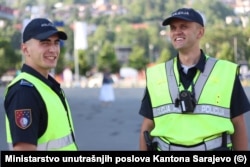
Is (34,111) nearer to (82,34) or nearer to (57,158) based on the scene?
(57,158)

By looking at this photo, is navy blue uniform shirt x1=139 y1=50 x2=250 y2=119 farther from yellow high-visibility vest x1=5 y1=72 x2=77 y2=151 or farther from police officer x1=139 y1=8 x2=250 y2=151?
yellow high-visibility vest x1=5 y1=72 x2=77 y2=151

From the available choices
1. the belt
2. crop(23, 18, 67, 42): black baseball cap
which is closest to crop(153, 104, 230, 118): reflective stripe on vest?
the belt

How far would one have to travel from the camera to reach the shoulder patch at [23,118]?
8.55ft

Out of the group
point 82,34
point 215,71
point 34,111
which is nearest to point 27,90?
point 34,111

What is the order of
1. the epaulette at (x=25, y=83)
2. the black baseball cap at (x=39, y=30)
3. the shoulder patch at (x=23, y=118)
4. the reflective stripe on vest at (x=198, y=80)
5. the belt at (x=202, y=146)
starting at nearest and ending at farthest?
the shoulder patch at (x=23, y=118) < the epaulette at (x=25, y=83) < the black baseball cap at (x=39, y=30) < the belt at (x=202, y=146) < the reflective stripe on vest at (x=198, y=80)

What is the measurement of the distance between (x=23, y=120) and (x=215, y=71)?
3.75ft

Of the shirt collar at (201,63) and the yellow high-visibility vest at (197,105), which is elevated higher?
the shirt collar at (201,63)

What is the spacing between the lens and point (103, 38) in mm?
93562

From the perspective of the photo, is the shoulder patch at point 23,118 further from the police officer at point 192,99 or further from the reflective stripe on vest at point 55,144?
the police officer at point 192,99

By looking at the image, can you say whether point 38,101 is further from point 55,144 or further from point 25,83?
point 55,144

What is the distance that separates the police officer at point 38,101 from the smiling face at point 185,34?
2.05 feet

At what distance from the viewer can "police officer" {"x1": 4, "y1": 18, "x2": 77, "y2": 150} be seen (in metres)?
2.62

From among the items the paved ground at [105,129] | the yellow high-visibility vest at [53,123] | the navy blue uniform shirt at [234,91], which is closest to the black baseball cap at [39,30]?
the yellow high-visibility vest at [53,123]

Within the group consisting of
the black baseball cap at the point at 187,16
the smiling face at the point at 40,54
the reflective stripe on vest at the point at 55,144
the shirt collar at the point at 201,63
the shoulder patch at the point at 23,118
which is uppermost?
the black baseball cap at the point at 187,16
